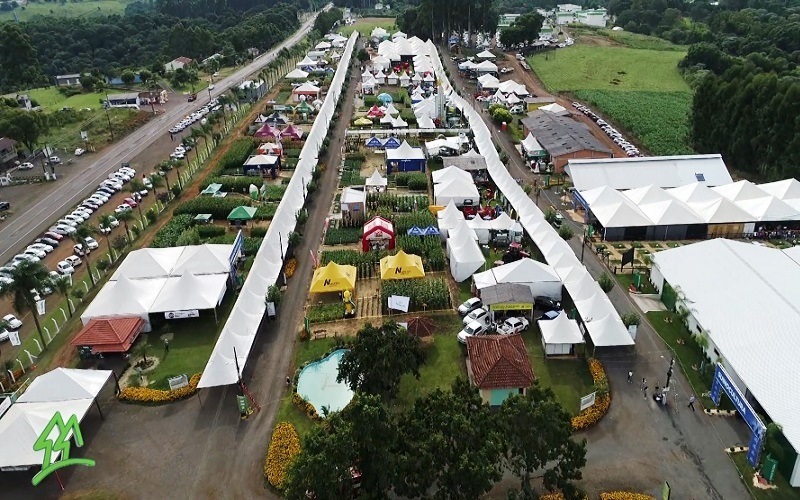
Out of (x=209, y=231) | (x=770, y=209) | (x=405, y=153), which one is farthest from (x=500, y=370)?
(x=405, y=153)

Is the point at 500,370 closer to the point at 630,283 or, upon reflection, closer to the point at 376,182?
the point at 630,283

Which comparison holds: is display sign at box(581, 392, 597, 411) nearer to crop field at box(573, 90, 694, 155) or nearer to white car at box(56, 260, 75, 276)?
white car at box(56, 260, 75, 276)

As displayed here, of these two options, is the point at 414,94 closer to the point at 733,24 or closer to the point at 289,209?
the point at 289,209

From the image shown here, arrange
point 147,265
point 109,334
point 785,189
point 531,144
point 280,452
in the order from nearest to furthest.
A: point 280,452 → point 109,334 → point 147,265 → point 785,189 → point 531,144

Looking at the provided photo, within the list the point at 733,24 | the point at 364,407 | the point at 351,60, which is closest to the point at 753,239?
the point at 364,407

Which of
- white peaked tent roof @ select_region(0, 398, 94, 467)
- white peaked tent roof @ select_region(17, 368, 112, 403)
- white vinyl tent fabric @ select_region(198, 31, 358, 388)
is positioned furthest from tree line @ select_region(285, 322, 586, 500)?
white peaked tent roof @ select_region(17, 368, 112, 403)

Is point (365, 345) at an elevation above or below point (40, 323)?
above
